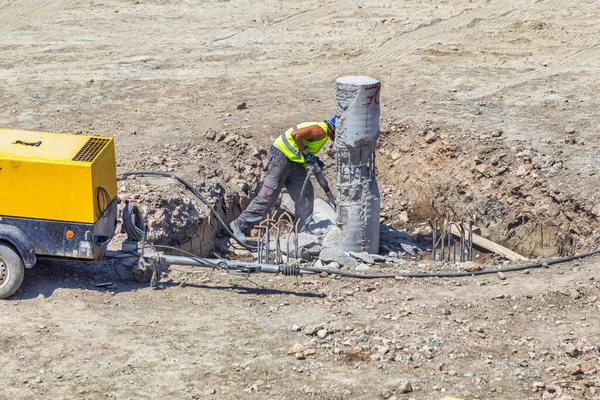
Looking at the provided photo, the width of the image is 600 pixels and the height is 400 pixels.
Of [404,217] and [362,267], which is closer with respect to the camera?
[362,267]

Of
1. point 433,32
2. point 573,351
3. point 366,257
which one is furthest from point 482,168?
point 433,32

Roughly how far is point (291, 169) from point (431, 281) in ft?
8.38

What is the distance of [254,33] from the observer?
1911 centimetres

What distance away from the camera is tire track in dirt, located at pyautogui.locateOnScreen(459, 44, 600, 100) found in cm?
1511

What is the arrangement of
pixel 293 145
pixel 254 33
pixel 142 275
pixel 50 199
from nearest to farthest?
1. pixel 50 199
2. pixel 142 275
3. pixel 293 145
4. pixel 254 33

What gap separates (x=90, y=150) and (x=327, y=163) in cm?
541

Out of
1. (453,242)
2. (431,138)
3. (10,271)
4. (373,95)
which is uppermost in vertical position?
(373,95)

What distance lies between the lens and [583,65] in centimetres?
1641

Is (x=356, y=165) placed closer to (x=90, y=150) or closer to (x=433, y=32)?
(x=90, y=150)

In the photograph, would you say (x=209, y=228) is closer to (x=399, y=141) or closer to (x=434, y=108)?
(x=399, y=141)

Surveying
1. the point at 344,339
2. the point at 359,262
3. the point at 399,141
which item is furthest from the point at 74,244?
the point at 399,141

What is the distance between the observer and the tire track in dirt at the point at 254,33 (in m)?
18.6

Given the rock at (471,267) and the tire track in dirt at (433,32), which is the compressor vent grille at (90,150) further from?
the tire track in dirt at (433,32)

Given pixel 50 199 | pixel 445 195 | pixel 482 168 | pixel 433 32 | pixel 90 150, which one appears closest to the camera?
pixel 50 199
